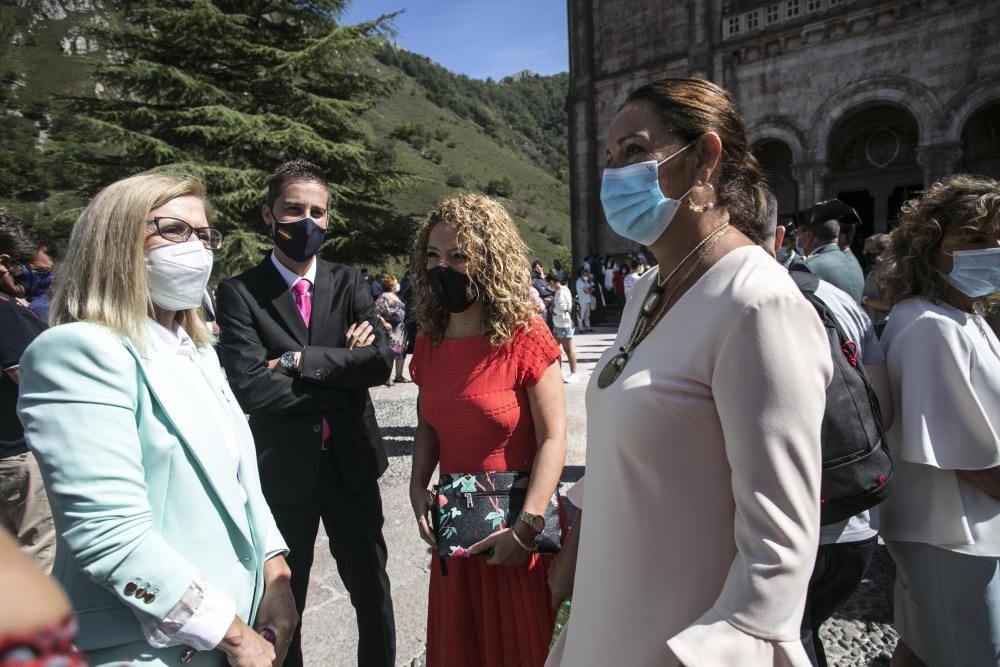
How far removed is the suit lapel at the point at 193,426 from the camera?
1.59m

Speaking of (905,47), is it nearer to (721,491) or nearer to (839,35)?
(839,35)

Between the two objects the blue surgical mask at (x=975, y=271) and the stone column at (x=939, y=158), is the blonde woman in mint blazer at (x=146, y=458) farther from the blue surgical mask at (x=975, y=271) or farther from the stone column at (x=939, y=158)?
the stone column at (x=939, y=158)

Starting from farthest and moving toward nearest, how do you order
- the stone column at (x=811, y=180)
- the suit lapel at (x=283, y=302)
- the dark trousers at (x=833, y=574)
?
the stone column at (x=811, y=180) < the suit lapel at (x=283, y=302) < the dark trousers at (x=833, y=574)

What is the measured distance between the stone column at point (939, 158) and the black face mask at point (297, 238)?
694 inches

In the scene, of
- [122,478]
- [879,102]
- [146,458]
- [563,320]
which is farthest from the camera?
[879,102]

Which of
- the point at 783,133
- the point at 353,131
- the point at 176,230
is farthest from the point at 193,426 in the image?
the point at 353,131

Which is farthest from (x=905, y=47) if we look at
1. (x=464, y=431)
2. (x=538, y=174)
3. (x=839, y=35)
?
(x=538, y=174)

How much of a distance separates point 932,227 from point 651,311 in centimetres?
170

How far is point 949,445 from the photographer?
7.12 feet

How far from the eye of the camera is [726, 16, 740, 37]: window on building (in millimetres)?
19033

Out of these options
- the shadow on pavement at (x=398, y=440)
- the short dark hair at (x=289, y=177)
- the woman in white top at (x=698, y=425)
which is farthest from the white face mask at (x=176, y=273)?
the shadow on pavement at (x=398, y=440)

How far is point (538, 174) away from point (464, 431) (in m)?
106

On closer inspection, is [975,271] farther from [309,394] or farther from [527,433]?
[309,394]

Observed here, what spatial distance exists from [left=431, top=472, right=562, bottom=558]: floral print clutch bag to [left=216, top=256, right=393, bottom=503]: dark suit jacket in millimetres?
691
